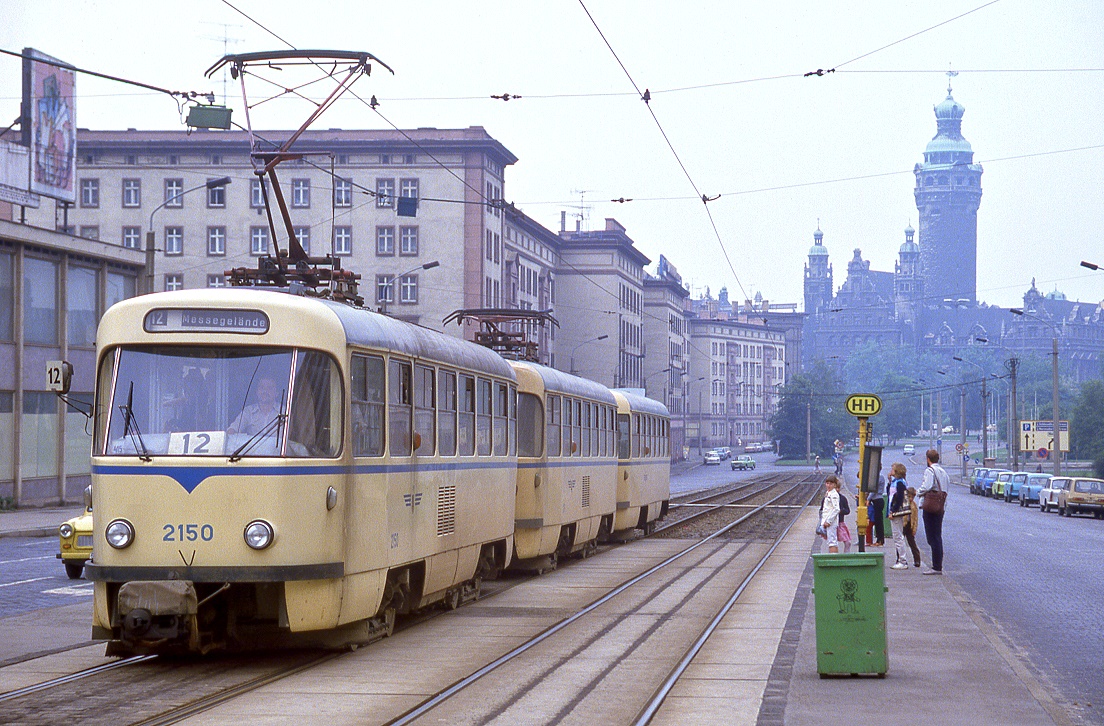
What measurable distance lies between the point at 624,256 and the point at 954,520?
73.0 m

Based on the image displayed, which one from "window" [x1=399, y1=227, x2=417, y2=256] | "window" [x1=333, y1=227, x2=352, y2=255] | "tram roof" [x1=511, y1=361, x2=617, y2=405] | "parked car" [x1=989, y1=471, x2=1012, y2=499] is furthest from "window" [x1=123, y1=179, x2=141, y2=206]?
"tram roof" [x1=511, y1=361, x2=617, y2=405]

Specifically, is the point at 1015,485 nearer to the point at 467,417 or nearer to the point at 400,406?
the point at 467,417

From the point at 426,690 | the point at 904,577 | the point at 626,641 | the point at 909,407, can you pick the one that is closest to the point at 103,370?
the point at 426,690

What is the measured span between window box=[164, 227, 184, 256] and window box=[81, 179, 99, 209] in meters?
3.90

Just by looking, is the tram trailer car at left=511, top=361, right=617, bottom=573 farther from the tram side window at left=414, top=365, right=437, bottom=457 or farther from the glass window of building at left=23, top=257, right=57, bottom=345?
the glass window of building at left=23, top=257, right=57, bottom=345

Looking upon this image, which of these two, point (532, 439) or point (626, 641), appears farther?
point (532, 439)

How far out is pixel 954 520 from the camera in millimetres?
42719

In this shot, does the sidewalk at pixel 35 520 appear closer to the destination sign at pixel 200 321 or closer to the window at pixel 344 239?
the destination sign at pixel 200 321

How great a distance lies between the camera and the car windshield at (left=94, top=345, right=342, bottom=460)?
11.4m

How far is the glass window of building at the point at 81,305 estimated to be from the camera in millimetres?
46000

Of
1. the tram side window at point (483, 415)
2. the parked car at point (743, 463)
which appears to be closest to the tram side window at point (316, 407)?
the tram side window at point (483, 415)

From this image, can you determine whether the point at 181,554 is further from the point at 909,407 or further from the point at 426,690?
the point at 909,407

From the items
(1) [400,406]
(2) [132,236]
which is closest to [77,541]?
(1) [400,406]

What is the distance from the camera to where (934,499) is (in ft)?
67.7
